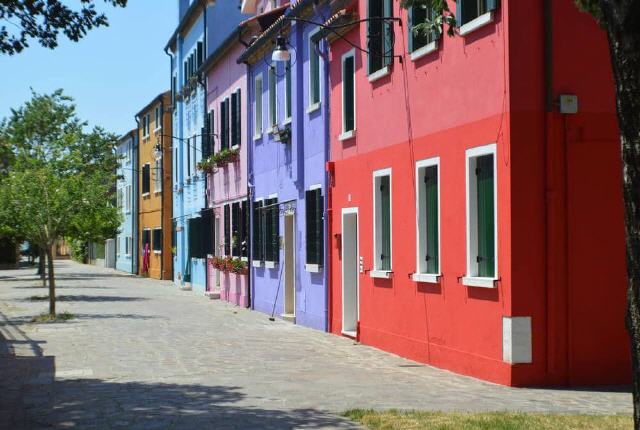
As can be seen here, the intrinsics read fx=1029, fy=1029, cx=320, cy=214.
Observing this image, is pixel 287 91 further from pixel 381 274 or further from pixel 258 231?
pixel 381 274

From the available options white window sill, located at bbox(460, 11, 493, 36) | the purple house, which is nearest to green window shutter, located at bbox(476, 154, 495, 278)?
white window sill, located at bbox(460, 11, 493, 36)

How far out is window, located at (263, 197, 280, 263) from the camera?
24.3 meters

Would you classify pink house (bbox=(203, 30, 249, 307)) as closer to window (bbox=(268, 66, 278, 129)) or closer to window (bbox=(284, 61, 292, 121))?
window (bbox=(268, 66, 278, 129))

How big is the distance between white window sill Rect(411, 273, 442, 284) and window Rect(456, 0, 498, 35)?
3.33m

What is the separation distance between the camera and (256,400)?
35.2ft

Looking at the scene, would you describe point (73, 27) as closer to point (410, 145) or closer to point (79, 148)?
point (410, 145)

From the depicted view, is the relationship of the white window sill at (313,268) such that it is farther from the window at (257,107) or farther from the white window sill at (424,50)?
the window at (257,107)

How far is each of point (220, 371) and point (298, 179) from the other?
353 inches

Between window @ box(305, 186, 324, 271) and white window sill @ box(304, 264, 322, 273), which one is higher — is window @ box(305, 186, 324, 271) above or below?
above

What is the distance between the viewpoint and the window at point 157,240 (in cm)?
5067

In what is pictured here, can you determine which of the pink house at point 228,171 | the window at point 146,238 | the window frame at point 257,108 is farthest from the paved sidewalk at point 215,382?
the window at point 146,238

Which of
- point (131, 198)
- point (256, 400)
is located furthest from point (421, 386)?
point (131, 198)

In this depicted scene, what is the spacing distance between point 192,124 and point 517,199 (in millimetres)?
28275

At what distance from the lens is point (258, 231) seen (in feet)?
86.7
